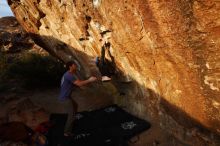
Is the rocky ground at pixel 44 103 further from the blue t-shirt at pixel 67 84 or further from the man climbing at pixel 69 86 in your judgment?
the blue t-shirt at pixel 67 84

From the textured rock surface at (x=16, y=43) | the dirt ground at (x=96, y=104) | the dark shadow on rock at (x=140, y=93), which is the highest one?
the textured rock surface at (x=16, y=43)

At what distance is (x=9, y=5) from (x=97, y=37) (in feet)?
16.9

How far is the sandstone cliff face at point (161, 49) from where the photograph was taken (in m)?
4.16

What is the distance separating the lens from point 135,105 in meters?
6.94

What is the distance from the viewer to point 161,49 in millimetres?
5020

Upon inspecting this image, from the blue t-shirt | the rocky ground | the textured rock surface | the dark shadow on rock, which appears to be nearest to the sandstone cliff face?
the dark shadow on rock

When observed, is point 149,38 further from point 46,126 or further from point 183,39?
point 46,126

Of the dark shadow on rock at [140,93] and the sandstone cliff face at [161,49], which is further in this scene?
the dark shadow on rock at [140,93]

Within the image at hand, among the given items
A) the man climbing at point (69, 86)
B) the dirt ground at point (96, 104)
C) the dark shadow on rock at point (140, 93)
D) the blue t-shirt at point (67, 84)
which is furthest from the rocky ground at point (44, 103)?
the blue t-shirt at point (67, 84)

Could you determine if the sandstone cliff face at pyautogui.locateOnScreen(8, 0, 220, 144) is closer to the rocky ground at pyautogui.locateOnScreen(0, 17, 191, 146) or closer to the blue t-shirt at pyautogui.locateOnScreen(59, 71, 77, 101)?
the rocky ground at pyautogui.locateOnScreen(0, 17, 191, 146)

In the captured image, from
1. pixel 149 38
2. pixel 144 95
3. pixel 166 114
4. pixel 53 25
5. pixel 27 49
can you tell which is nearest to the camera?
pixel 149 38

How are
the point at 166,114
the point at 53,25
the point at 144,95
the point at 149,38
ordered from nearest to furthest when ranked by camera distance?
the point at 149,38
the point at 166,114
the point at 144,95
the point at 53,25

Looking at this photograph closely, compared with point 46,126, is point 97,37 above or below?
above

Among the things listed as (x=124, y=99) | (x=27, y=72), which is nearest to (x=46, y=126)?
(x=124, y=99)
